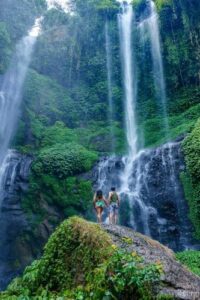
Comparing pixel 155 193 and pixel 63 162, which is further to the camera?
pixel 63 162

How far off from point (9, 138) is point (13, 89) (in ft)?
15.1

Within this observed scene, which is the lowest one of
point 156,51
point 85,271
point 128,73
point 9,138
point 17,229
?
point 85,271

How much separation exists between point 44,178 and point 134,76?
11.4m

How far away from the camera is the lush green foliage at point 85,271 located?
14.2ft

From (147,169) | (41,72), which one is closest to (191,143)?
(147,169)

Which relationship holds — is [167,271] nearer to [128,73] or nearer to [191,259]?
[191,259]

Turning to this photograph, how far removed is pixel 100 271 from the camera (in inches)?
180

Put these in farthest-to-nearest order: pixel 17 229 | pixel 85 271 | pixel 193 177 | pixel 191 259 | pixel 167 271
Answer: pixel 17 229, pixel 193 177, pixel 191 259, pixel 85 271, pixel 167 271

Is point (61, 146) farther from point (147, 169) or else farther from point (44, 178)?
point (147, 169)

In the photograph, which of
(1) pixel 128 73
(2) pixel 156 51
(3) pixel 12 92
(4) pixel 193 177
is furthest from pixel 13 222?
(2) pixel 156 51

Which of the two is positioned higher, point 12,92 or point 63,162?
point 12,92

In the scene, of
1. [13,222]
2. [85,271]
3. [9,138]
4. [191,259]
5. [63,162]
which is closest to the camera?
[85,271]

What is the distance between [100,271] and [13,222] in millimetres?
12407

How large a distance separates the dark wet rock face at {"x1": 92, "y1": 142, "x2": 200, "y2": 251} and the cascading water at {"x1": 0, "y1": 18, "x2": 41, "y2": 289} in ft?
13.6
